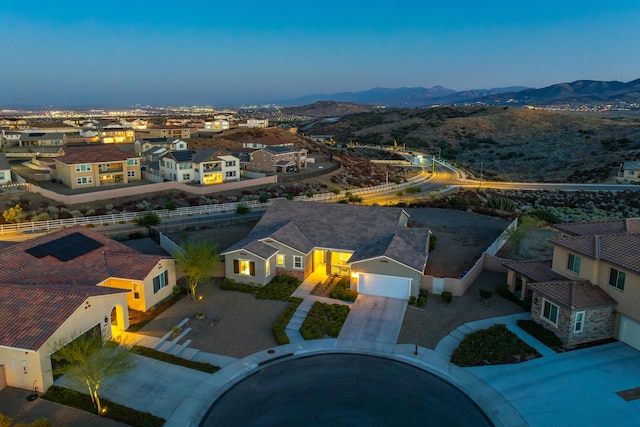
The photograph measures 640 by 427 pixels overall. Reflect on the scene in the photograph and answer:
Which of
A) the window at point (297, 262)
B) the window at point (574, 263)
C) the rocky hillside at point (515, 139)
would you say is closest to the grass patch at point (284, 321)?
the window at point (297, 262)

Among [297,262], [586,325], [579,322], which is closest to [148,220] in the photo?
[297,262]

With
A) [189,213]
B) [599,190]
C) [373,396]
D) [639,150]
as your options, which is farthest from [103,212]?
[639,150]

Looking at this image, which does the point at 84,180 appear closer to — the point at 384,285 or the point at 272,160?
the point at 272,160

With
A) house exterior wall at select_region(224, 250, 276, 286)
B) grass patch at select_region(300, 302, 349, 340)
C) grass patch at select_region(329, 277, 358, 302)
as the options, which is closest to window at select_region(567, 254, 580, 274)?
grass patch at select_region(329, 277, 358, 302)

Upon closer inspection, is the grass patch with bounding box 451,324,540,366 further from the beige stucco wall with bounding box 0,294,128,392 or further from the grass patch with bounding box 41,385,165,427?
the beige stucco wall with bounding box 0,294,128,392

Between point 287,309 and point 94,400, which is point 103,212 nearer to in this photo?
point 287,309

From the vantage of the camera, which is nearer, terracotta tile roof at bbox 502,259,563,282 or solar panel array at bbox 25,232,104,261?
solar panel array at bbox 25,232,104,261

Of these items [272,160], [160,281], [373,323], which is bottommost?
[373,323]
